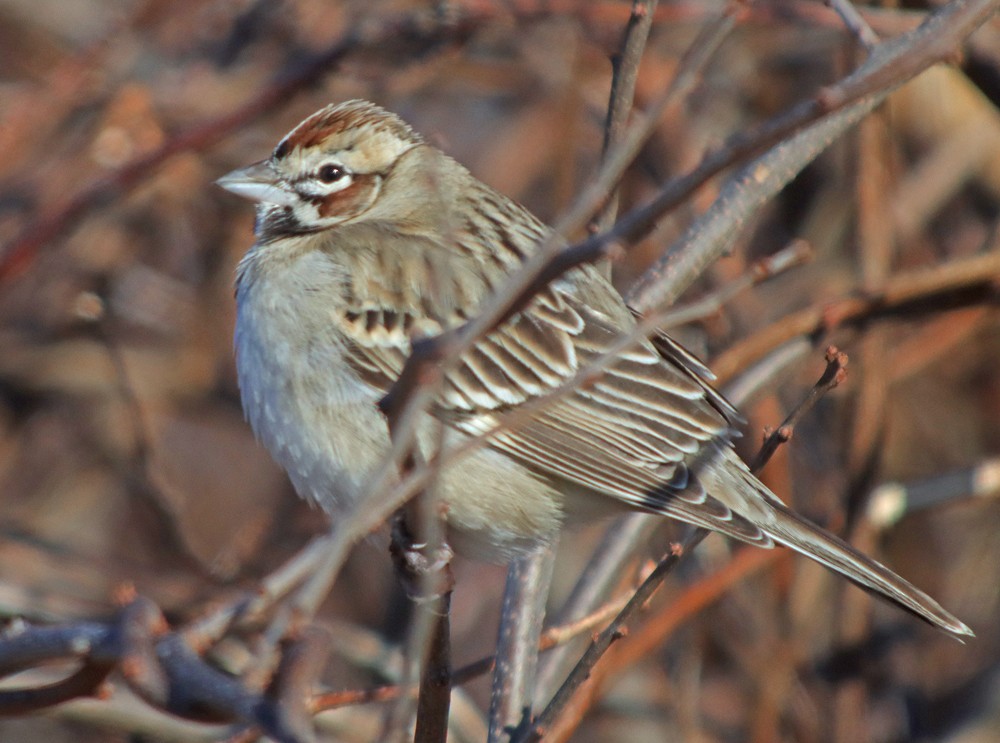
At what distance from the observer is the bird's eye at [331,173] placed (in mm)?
3736

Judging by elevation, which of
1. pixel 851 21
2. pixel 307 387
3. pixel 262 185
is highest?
pixel 851 21

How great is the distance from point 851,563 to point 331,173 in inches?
69.0

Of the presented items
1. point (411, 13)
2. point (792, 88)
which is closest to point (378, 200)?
point (411, 13)

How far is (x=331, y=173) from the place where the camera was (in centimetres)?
375

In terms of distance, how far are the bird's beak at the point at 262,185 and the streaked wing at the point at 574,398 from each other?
22.3 inches

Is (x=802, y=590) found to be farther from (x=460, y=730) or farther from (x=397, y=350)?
(x=397, y=350)

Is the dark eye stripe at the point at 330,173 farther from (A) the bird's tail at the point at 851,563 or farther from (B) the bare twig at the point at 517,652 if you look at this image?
(A) the bird's tail at the point at 851,563

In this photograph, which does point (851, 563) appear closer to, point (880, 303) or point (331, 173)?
point (880, 303)

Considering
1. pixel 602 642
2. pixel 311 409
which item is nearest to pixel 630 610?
pixel 602 642

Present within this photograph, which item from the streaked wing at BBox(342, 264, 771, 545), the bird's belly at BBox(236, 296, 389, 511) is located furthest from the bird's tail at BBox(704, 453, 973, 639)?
the bird's belly at BBox(236, 296, 389, 511)

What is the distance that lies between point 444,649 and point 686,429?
3.94 feet

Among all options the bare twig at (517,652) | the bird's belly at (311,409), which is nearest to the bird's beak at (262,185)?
the bird's belly at (311,409)

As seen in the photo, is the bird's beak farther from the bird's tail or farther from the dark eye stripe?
the bird's tail

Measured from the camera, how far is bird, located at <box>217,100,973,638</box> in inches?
121
